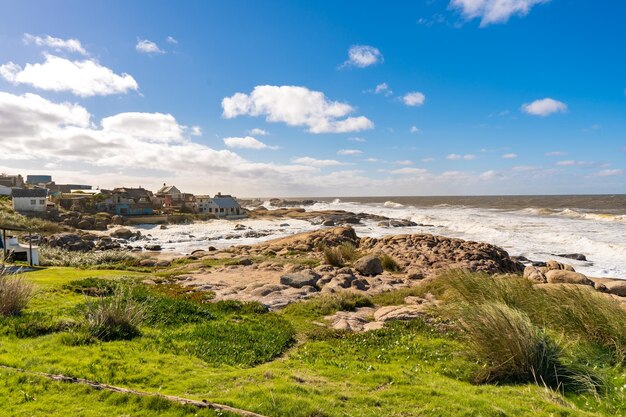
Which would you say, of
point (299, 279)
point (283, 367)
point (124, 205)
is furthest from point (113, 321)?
point (124, 205)

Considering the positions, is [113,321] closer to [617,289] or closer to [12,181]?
[617,289]

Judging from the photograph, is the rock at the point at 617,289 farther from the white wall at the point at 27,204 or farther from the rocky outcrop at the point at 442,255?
the white wall at the point at 27,204

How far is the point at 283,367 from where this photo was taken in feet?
25.0

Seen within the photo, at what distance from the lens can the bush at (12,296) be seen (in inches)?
386

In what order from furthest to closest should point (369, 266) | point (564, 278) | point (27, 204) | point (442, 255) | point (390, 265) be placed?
1. point (27, 204)
2. point (442, 255)
3. point (390, 265)
4. point (369, 266)
5. point (564, 278)

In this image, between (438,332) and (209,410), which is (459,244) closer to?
(438,332)

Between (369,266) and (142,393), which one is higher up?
(142,393)

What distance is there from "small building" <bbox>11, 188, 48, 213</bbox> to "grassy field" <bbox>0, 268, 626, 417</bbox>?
5694 cm

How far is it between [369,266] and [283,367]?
13280 millimetres

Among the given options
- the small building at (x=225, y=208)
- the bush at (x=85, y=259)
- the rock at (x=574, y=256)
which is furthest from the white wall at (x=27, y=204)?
the rock at (x=574, y=256)

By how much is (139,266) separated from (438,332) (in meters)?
21.3

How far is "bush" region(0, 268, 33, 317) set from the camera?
9805 millimetres

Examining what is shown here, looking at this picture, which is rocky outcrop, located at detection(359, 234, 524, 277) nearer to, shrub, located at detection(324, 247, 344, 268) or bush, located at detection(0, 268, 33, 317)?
shrub, located at detection(324, 247, 344, 268)

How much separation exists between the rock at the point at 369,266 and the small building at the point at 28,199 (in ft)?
183
